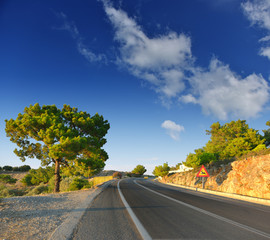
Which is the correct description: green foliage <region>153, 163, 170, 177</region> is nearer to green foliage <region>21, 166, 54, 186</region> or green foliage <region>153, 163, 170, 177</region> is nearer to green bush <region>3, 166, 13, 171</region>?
green foliage <region>21, 166, 54, 186</region>

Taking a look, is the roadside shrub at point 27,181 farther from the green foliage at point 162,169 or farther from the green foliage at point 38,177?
the green foliage at point 162,169

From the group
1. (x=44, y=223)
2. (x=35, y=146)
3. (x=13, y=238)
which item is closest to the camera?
(x=13, y=238)

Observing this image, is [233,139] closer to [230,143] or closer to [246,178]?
[230,143]

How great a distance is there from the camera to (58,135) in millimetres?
16172

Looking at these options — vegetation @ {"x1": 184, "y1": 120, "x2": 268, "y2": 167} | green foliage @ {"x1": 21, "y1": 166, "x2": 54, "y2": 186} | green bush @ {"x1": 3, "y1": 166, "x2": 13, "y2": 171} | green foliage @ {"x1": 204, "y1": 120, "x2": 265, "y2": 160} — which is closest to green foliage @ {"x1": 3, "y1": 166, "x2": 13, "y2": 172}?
green bush @ {"x1": 3, "y1": 166, "x2": 13, "y2": 171}

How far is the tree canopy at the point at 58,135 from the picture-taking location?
1605cm

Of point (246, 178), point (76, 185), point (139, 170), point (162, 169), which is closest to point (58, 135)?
point (76, 185)

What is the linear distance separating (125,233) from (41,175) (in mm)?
45027

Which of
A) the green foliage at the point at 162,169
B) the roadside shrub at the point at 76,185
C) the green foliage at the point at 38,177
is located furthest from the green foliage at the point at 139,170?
the roadside shrub at the point at 76,185

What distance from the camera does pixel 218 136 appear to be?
125 feet

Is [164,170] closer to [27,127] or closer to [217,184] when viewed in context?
[217,184]

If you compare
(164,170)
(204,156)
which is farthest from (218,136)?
(164,170)

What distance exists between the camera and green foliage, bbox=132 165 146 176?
303 feet

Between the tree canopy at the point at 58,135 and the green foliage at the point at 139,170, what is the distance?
247ft
